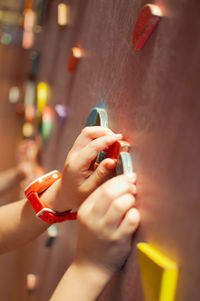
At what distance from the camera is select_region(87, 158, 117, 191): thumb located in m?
0.47

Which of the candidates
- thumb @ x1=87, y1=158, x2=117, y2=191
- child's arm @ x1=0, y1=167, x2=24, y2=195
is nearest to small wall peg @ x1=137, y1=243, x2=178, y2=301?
thumb @ x1=87, y1=158, x2=117, y2=191

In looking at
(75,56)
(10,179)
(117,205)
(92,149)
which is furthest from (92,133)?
(10,179)

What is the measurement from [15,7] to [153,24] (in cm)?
124

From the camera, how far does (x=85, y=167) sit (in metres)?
0.50

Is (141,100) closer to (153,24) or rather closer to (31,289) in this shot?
(153,24)

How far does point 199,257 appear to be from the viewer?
1.01ft

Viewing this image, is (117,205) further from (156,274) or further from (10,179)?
(10,179)

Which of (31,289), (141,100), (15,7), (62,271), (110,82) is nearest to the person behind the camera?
(141,100)

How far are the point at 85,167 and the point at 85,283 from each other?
14cm

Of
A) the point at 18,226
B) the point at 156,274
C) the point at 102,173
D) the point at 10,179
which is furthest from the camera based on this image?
the point at 10,179

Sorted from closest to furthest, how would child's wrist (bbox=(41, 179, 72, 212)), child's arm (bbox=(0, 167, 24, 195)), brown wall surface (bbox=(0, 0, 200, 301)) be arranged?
brown wall surface (bbox=(0, 0, 200, 301)), child's wrist (bbox=(41, 179, 72, 212)), child's arm (bbox=(0, 167, 24, 195))

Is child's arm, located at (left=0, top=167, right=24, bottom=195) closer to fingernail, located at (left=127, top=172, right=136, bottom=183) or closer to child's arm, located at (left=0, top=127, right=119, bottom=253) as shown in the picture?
child's arm, located at (left=0, top=127, right=119, bottom=253)

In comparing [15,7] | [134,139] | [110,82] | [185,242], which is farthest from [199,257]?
[15,7]

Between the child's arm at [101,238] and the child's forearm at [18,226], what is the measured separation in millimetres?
165
